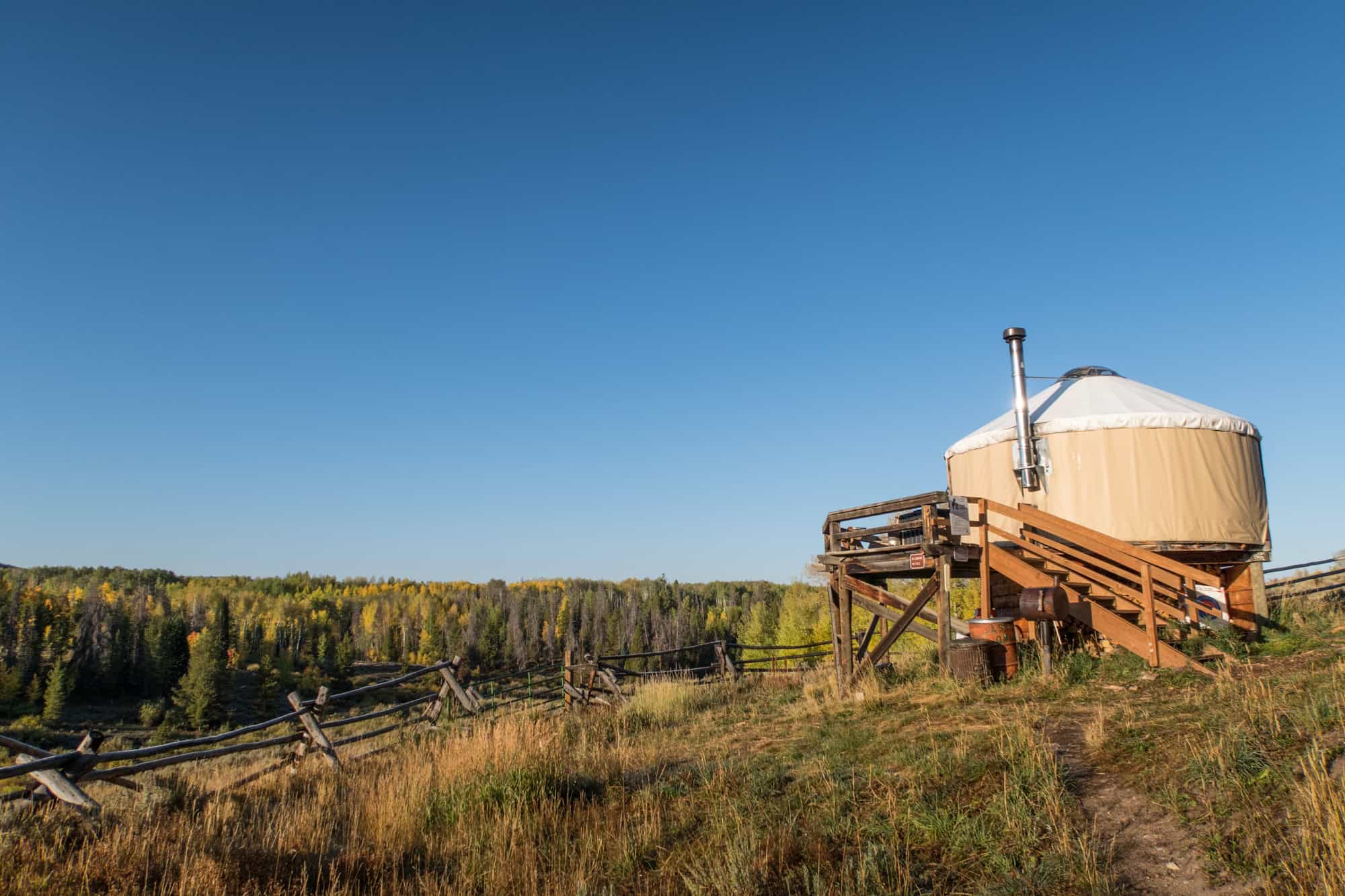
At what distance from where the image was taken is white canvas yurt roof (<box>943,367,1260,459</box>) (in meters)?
12.5

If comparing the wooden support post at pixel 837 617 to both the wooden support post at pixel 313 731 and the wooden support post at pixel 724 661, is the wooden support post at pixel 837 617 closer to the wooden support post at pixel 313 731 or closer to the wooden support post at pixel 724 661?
the wooden support post at pixel 724 661

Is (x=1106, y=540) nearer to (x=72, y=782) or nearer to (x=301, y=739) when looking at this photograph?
(x=301, y=739)

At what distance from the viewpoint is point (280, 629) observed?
333 ft

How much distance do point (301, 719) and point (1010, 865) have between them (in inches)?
354

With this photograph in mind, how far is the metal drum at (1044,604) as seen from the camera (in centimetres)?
979

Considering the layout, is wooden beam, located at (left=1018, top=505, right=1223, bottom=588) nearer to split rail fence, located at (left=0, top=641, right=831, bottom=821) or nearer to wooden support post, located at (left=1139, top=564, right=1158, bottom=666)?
wooden support post, located at (left=1139, top=564, right=1158, bottom=666)

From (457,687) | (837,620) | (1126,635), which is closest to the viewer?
(1126,635)

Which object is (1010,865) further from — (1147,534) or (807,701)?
(1147,534)

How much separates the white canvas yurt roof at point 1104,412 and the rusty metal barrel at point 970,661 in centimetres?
485

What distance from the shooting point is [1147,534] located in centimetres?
1223

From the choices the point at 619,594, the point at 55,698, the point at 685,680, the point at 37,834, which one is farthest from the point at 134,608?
the point at 37,834

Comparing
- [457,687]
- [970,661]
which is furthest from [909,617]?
[457,687]

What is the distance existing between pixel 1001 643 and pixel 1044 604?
36.6 inches

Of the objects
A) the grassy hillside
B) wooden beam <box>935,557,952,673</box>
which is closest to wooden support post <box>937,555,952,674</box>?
wooden beam <box>935,557,952,673</box>
